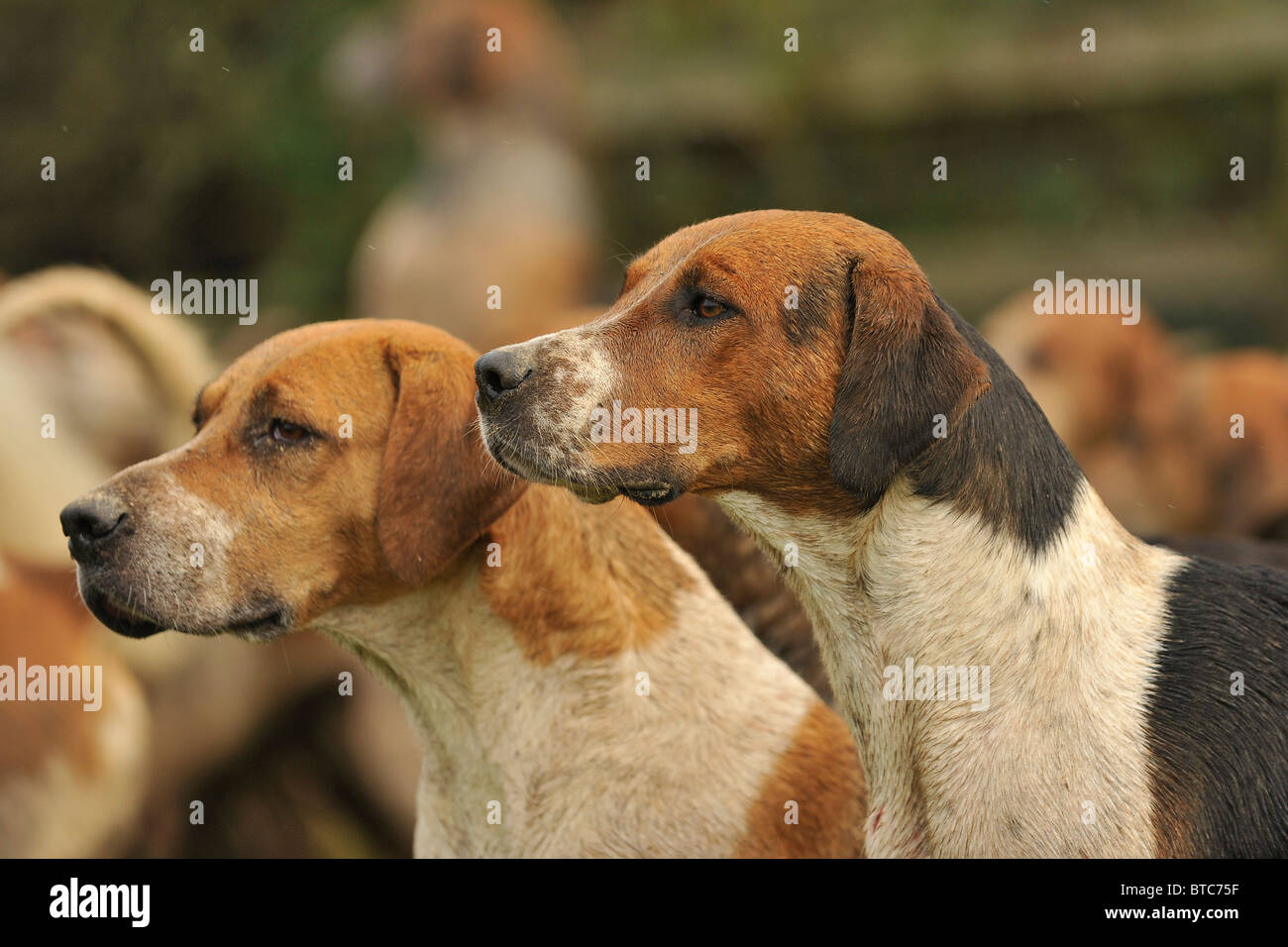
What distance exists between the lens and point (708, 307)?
10.7ft

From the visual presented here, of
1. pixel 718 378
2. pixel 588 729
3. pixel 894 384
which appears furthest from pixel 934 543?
pixel 588 729

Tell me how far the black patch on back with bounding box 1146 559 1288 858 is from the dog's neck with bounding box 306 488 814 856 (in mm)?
1040

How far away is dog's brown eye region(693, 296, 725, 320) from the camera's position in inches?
128

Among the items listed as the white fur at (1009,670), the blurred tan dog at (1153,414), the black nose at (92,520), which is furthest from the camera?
the blurred tan dog at (1153,414)

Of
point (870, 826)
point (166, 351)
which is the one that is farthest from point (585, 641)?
point (166, 351)

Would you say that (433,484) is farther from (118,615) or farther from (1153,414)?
(1153,414)

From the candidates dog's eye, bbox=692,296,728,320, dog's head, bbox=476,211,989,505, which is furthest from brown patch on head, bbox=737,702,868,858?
dog's eye, bbox=692,296,728,320

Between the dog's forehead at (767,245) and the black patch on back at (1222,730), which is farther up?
the dog's forehead at (767,245)

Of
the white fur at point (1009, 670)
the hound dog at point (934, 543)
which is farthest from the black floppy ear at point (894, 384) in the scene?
the white fur at point (1009, 670)

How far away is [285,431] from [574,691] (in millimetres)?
961

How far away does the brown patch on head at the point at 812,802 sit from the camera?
3.70m

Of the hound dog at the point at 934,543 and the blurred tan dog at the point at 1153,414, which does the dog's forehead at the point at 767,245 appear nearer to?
the hound dog at the point at 934,543

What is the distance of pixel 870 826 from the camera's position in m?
3.40

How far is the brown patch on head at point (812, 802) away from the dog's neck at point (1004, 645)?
473mm
